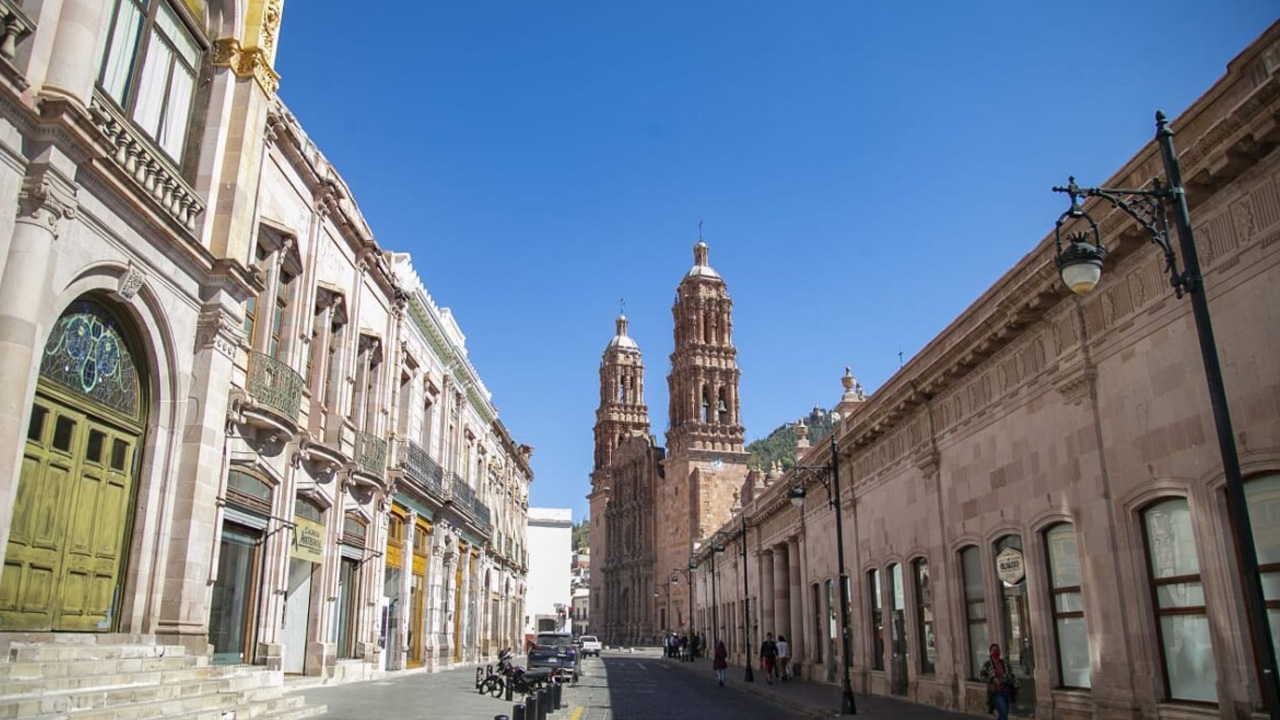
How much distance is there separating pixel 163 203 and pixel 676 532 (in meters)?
80.5

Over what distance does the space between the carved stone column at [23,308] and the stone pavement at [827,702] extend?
15.6 m

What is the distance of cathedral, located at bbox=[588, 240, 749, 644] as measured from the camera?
86000 millimetres

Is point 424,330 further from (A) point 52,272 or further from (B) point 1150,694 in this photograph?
(B) point 1150,694

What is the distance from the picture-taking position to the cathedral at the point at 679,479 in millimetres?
86000

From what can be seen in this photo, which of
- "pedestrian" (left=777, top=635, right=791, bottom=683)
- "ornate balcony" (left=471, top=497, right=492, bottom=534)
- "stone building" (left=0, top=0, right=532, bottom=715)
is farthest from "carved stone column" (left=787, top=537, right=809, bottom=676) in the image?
"stone building" (left=0, top=0, right=532, bottom=715)

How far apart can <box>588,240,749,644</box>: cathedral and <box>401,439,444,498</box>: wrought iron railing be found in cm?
5258

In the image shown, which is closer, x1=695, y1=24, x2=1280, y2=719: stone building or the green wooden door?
x1=695, y1=24, x2=1280, y2=719: stone building

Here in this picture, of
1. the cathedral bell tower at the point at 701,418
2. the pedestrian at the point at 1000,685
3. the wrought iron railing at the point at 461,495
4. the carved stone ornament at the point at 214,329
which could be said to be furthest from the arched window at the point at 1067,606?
the cathedral bell tower at the point at 701,418

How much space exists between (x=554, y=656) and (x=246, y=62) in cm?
2159

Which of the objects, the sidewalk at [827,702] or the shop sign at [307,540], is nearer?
the sidewalk at [827,702]

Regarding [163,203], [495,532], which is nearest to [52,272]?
[163,203]

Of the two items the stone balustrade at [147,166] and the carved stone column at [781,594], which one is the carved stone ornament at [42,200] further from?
the carved stone column at [781,594]

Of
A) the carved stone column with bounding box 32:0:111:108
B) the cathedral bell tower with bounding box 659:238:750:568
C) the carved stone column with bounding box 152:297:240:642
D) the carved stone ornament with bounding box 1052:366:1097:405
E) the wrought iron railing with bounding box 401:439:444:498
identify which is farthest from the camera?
the cathedral bell tower with bounding box 659:238:750:568

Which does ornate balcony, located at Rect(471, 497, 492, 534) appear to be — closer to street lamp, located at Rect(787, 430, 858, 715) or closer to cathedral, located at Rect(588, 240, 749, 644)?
street lamp, located at Rect(787, 430, 858, 715)
